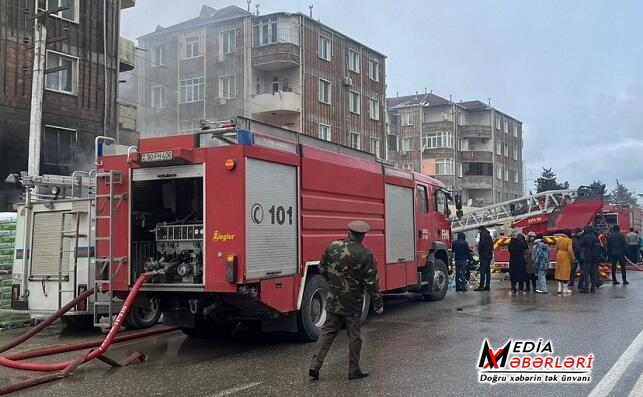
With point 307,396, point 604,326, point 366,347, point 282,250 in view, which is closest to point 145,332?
point 282,250

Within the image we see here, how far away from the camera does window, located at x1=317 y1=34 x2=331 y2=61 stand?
3058 centimetres

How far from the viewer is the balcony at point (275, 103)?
91.8 ft

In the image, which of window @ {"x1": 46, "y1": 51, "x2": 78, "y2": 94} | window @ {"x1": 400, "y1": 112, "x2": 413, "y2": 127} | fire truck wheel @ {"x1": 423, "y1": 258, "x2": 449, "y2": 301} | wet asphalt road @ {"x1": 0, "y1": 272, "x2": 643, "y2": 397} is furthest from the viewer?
window @ {"x1": 400, "y1": 112, "x2": 413, "y2": 127}

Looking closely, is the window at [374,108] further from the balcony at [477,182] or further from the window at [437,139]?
the balcony at [477,182]

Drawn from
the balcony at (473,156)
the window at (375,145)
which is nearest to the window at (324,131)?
the window at (375,145)

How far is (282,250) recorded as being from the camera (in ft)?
25.5

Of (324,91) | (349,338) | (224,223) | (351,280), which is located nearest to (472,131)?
(324,91)

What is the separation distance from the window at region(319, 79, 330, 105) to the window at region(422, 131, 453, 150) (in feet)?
77.6

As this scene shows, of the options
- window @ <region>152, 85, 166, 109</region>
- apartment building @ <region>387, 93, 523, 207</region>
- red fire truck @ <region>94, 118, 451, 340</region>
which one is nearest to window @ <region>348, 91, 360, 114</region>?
window @ <region>152, 85, 166, 109</region>

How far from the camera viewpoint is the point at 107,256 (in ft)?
25.8

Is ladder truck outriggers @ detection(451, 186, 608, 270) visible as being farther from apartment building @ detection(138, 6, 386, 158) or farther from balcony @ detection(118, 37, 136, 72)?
balcony @ detection(118, 37, 136, 72)

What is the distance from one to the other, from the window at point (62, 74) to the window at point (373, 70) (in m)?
18.4

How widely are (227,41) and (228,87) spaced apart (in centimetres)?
249

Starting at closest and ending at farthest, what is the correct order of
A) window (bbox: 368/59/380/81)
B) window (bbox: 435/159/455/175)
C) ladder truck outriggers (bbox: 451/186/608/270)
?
ladder truck outriggers (bbox: 451/186/608/270) → window (bbox: 368/59/380/81) → window (bbox: 435/159/455/175)
